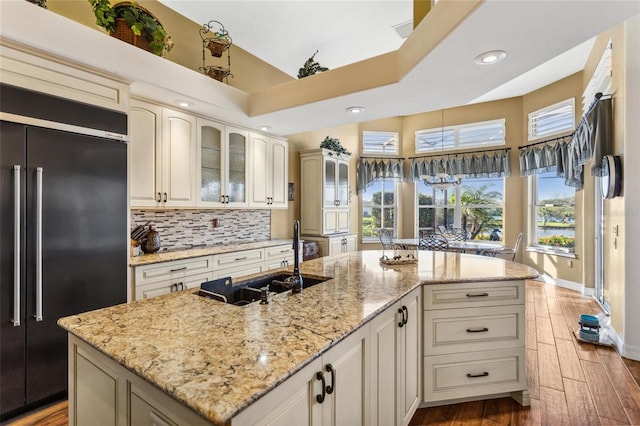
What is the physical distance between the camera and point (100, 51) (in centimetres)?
220

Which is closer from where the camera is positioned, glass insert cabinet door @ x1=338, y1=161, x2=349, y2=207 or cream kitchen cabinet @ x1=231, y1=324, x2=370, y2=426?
cream kitchen cabinet @ x1=231, y1=324, x2=370, y2=426

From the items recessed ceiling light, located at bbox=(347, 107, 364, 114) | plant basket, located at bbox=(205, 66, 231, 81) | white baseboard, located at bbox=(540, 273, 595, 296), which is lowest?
white baseboard, located at bbox=(540, 273, 595, 296)

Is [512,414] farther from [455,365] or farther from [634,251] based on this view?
[634,251]

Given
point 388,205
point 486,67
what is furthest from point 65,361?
point 388,205

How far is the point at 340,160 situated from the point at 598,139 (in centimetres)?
344

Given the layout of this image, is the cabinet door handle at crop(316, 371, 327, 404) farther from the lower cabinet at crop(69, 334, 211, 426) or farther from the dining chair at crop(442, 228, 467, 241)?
the dining chair at crop(442, 228, 467, 241)

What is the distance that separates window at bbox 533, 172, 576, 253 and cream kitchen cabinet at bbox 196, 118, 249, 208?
5.42 m

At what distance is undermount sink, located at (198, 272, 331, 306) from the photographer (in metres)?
1.65

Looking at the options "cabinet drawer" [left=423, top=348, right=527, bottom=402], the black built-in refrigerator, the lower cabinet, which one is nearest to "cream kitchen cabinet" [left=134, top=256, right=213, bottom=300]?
the black built-in refrigerator

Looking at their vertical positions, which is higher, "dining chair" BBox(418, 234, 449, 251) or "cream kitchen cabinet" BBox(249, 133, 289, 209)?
"cream kitchen cabinet" BBox(249, 133, 289, 209)

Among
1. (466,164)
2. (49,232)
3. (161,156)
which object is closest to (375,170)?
(466,164)

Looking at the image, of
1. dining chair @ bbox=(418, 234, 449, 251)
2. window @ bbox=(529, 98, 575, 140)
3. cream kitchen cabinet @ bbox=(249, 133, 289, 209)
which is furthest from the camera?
window @ bbox=(529, 98, 575, 140)

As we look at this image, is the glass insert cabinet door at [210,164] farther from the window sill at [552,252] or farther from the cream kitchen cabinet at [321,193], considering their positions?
the window sill at [552,252]

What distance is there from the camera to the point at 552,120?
17.4 feet
